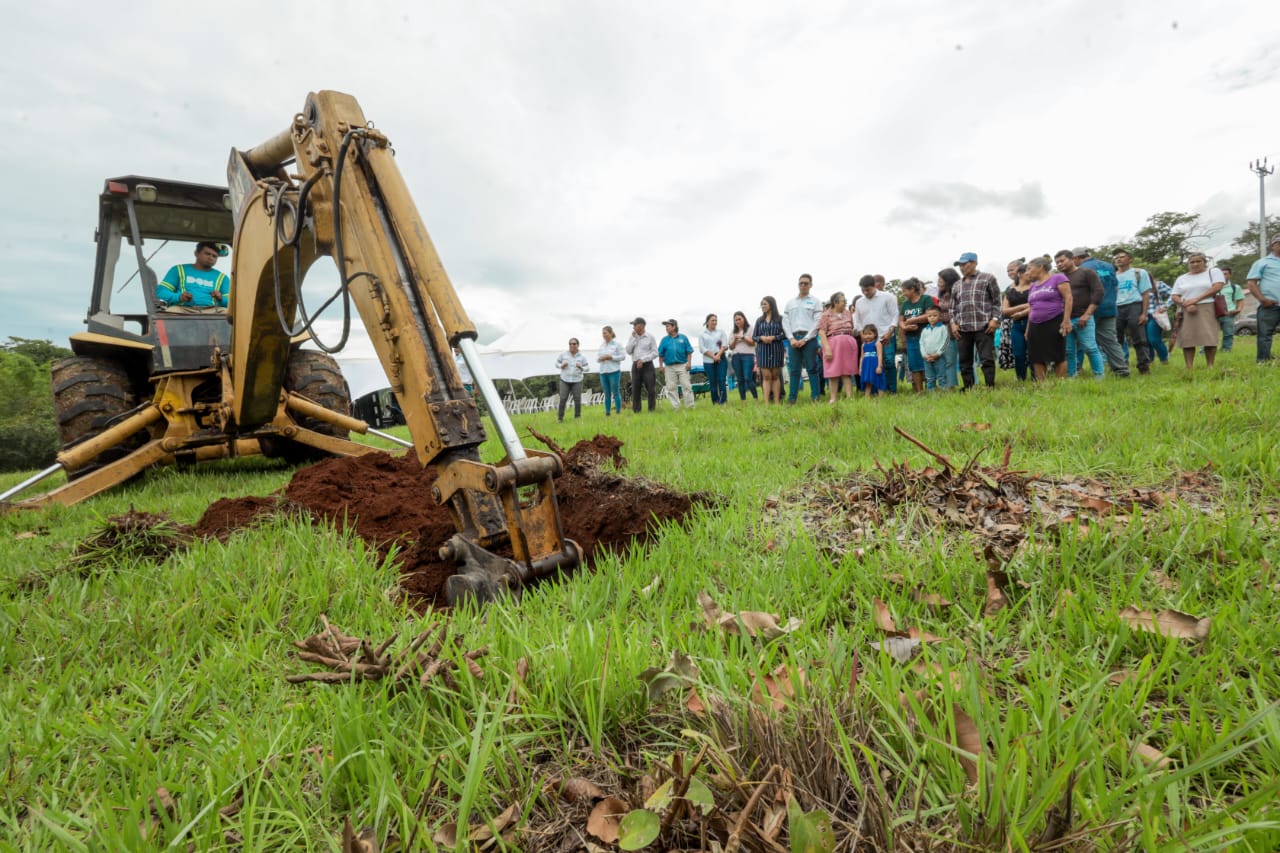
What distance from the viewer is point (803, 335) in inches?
392

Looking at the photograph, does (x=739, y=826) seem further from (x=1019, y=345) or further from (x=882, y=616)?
(x=1019, y=345)

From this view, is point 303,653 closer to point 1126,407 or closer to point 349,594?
point 349,594

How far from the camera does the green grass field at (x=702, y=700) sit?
983 millimetres

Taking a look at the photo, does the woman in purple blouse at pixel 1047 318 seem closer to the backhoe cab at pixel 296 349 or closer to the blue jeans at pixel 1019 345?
the blue jeans at pixel 1019 345

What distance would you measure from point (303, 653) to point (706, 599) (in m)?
1.12

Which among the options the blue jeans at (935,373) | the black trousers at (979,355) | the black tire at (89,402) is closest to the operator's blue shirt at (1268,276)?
the black trousers at (979,355)

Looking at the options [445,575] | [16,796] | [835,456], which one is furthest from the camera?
[835,456]

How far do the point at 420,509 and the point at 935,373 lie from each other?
26.4 ft

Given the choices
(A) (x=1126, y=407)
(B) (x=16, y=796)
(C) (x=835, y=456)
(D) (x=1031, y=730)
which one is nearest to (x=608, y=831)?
(D) (x=1031, y=730)

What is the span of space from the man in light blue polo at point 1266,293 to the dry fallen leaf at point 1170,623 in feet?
33.4

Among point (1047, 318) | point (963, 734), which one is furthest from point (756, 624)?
point (1047, 318)

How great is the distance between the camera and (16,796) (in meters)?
1.25

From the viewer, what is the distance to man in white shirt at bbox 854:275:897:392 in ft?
30.1

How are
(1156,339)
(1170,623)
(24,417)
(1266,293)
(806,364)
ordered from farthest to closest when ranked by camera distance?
(24,417) < (1156,339) < (806,364) < (1266,293) < (1170,623)
